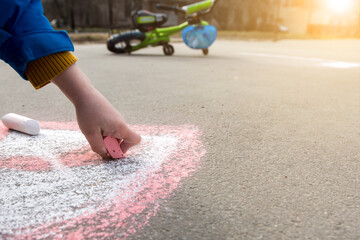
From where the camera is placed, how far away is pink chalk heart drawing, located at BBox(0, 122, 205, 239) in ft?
3.01

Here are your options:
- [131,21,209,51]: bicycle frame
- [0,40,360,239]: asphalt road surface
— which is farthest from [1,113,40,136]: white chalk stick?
[131,21,209,51]: bicycle frame

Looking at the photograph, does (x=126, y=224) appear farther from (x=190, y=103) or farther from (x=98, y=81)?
(x=98, y=81)

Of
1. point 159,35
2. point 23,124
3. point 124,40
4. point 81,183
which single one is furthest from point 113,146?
point 124,40

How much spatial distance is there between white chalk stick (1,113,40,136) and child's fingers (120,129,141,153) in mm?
570

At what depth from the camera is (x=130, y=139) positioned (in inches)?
48.2

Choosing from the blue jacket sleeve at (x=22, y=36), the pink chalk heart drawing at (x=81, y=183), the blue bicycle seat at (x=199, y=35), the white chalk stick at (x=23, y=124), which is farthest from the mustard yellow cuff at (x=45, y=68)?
the blue bicycle seat at (x=199, y=35)

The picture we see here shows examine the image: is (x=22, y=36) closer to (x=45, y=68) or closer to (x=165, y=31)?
(x=45, y=68)

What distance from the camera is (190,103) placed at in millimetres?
2484

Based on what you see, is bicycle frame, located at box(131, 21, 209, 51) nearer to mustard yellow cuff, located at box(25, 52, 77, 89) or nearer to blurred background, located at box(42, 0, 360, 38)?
mustard yellow cuff, located at box(25, 52, 77, 89)

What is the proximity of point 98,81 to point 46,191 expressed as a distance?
249 centimetres

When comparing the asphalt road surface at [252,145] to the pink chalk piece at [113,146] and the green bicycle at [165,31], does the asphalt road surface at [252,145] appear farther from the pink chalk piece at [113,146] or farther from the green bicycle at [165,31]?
the green bicycle at [165,31]

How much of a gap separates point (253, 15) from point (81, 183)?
2899cm

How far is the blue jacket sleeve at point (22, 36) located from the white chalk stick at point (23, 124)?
0.73 m

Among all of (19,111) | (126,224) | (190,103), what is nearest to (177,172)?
(126,224)
